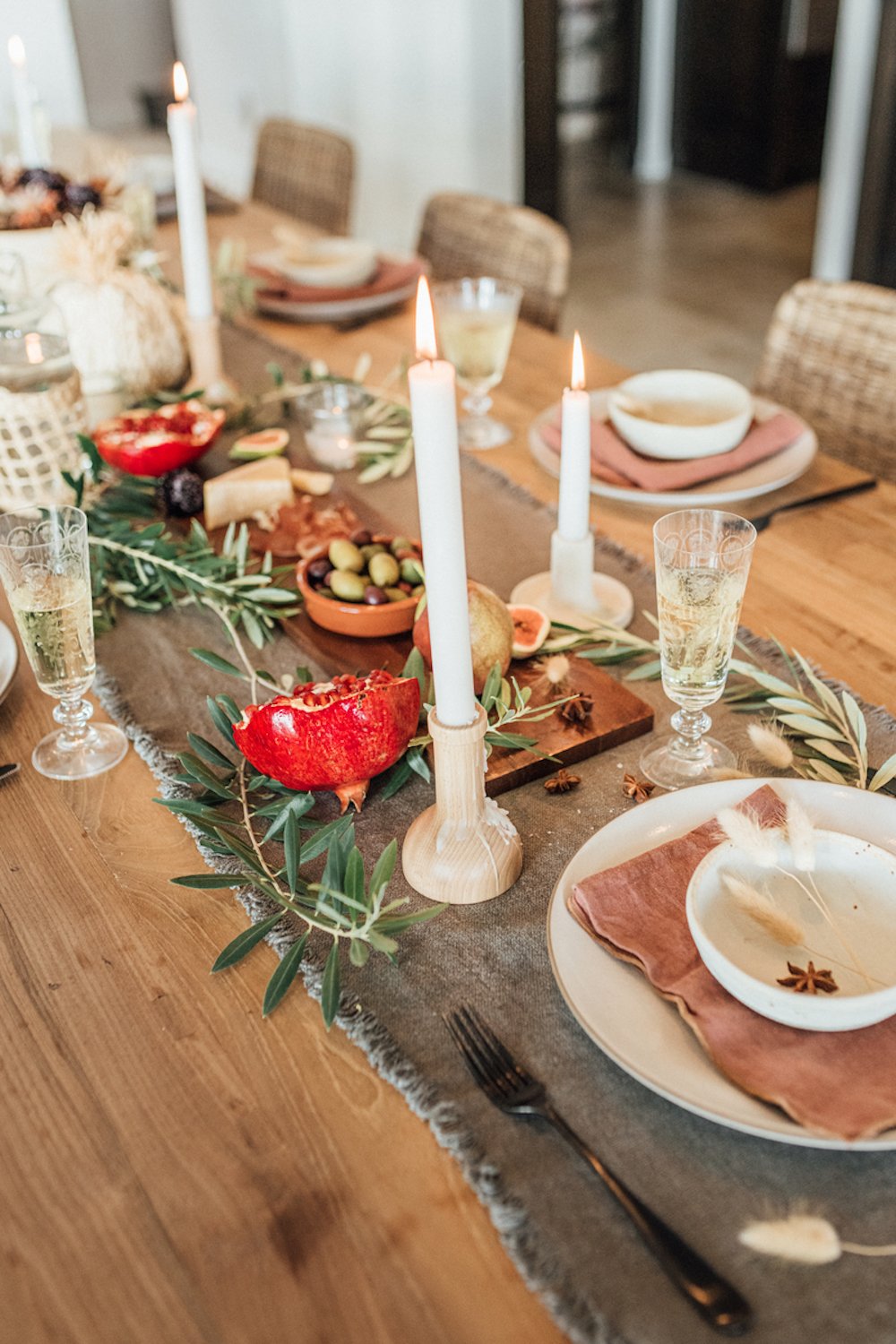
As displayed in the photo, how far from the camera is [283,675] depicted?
1.07 metres

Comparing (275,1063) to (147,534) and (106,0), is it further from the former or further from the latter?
(106,0)

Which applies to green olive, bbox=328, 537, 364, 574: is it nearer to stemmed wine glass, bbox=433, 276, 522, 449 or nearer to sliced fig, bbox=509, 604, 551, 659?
sliced fig, bbox=509, 604, 551, 659

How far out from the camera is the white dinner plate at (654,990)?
24.6 inches

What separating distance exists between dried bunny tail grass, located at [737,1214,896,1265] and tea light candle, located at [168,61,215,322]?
53.5 inches

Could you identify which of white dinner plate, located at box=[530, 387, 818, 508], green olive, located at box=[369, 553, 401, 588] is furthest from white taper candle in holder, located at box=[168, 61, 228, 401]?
green olive, located at box=[369, 553, 401, 588]

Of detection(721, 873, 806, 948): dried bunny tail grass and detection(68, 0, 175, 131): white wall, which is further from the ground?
detection(721, 873, 806, 948): dried bunny tail grass

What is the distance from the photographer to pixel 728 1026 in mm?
667

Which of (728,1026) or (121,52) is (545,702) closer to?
(728,1026)

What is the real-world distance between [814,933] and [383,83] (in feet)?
15.8

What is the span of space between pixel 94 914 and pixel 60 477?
67 cm

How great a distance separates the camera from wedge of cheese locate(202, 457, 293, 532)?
131cm

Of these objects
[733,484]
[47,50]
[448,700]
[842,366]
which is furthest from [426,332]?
[47,50]

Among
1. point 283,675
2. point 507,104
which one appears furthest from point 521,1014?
point 507,104

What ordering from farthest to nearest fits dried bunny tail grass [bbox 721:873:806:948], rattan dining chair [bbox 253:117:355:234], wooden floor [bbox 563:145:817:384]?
1. wooden floor [bbox 563:145:817:384]
2. rattan dining chair [bbox 253:117:355:234]
3. dried bunny tail grass [bbox 721:873:806:948]
